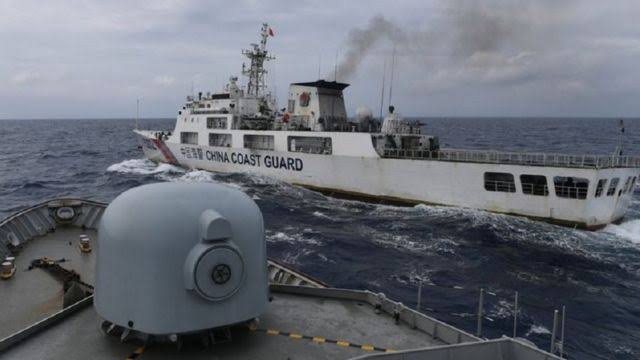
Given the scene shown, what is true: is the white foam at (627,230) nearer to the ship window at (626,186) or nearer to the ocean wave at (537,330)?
the ship window at (626,186)

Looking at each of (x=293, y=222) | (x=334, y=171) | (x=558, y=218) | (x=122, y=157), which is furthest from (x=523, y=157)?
(x=122, y=157)

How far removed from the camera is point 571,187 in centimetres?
2588

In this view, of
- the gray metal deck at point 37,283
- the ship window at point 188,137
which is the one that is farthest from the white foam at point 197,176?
the gray metal deck at point 37,283

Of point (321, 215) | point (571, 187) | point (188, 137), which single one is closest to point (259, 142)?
point (188, 137)

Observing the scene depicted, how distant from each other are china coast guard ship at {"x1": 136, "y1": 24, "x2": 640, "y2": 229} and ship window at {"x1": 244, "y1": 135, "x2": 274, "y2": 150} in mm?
84

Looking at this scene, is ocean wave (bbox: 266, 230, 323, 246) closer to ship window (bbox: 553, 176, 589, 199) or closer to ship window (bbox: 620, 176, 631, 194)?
ship window (bbox: 553, 176, 589, 199)

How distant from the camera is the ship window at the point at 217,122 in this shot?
136ft

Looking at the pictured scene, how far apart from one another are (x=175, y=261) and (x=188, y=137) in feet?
134

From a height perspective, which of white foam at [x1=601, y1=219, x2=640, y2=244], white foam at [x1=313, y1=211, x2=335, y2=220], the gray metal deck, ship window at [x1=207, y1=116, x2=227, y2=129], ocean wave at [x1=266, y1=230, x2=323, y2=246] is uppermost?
ship window at [x1=207, y1=116, x2=227, y2=129]

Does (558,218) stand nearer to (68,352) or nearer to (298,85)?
(298,85)

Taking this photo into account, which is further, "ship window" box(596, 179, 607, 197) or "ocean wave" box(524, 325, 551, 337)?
"ship window" box(596, 179, 607, 197)

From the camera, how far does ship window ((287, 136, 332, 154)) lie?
3419cm

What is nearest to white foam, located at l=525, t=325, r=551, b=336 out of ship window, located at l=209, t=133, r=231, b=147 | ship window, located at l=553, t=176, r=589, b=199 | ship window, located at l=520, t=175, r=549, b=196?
ship window, located at l=553, t=176, r=589, b=199

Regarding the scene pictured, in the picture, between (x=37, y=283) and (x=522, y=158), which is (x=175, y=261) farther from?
(x=522, y=158)
